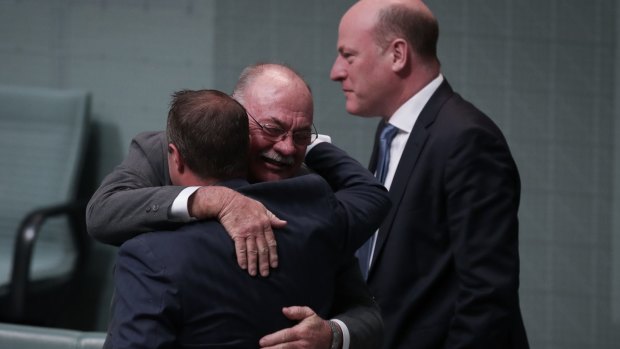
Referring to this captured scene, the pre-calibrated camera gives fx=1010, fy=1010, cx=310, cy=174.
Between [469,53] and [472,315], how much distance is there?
1884 mm

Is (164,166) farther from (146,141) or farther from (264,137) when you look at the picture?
(264,137)

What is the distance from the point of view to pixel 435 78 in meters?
2.24

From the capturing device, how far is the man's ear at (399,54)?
7.29ft

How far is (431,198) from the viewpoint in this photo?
2062 millimetres

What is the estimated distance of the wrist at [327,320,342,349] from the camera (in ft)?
4.63

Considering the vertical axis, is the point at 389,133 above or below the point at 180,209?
below

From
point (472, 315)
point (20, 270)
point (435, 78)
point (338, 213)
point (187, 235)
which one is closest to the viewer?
point (187, 235)

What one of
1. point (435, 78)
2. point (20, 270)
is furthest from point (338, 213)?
point (20, 270)

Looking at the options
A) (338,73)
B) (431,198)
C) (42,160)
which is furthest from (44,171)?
(431,198)

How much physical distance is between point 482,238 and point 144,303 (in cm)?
91

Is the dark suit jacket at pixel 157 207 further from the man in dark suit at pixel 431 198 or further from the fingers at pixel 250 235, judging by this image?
the man in dark suit at pixel 431 198

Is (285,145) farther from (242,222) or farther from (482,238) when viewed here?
(482,238)

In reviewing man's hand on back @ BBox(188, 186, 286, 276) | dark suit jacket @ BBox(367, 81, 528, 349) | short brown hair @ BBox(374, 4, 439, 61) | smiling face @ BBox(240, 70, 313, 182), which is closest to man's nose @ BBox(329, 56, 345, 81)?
short brown hair @ BBox(374, 4, 439, 61)

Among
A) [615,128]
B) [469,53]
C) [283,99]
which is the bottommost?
[615,128]
